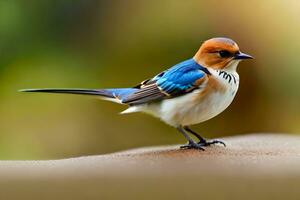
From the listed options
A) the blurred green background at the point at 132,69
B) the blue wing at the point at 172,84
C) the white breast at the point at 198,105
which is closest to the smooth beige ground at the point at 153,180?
the white breast at the point at 198,105

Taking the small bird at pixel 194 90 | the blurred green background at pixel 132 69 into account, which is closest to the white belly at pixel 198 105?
the small bird at pixel 194 90

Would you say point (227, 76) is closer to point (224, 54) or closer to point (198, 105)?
point (224, 54)

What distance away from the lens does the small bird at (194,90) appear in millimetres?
3332

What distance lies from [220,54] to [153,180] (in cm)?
136

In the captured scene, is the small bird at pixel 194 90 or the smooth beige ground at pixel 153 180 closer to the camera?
the smooth beige ground at pixel 153 180

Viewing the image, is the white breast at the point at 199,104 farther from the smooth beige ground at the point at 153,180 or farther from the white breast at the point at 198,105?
the smooth beige ground at the point at 153,180

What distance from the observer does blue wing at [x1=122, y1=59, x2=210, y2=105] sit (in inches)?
134

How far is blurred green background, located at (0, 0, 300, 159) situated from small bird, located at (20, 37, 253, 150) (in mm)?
2848

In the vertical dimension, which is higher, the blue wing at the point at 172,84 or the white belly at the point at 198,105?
the blue wing at the point at 172,84

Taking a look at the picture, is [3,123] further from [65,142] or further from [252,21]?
[252,21]

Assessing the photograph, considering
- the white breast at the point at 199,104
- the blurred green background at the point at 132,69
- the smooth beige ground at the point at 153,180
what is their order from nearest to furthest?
1. the smooth beige ground at the point at 153,180
2. the white breast at the point at 199,104
3. the blurred green background at the point at 132,69

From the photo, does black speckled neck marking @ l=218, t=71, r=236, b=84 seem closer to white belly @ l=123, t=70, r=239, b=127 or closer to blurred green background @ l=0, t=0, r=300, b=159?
white belly @ l=123, t=70, r=239, b=127

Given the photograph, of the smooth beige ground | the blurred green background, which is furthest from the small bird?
the blurred green background

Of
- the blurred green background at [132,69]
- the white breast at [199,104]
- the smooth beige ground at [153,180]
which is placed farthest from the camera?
the blurred green background at [132,69]
